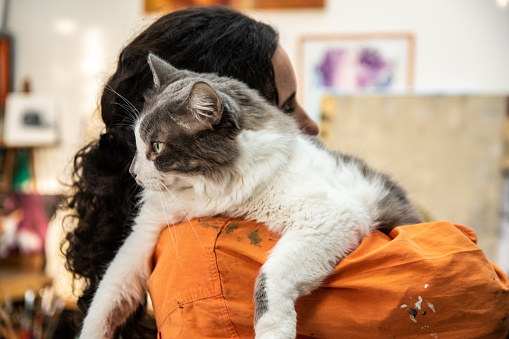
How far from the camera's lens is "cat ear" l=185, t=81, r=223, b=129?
0.80 m

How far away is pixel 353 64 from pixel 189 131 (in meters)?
2.86

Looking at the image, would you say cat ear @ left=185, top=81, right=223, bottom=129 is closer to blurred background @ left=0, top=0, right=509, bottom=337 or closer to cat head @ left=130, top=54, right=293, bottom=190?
cat head @ left=130, top=54, right=293, bottom=190

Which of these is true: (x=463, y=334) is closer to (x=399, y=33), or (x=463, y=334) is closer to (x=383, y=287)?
(x=383, y=287)

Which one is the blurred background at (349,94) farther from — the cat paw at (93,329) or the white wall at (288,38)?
the cat paw at (93,329)

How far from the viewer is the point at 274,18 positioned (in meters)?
3.52

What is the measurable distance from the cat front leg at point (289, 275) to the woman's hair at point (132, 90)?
0.50 meters

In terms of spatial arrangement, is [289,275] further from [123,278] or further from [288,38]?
[288,38]

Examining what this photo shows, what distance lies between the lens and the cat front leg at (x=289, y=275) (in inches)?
29.1

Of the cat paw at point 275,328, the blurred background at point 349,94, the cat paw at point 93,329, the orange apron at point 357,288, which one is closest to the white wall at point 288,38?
the blurred background at point 349,94

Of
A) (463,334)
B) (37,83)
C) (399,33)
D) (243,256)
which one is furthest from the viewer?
(37,83)

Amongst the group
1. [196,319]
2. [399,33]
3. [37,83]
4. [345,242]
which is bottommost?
[196,319]

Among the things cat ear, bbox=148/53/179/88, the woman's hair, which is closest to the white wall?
the woman's hair

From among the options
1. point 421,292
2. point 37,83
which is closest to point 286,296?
point 421,292

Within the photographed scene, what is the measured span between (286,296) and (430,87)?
307 cm
